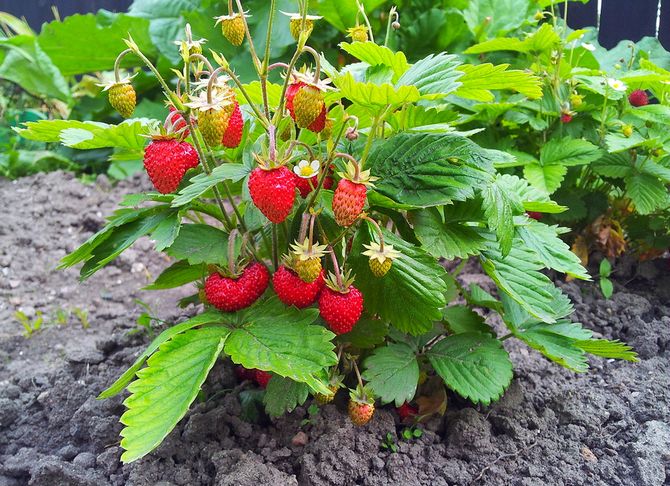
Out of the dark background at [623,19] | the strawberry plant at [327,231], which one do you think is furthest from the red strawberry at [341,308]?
the dark background at [623,19]

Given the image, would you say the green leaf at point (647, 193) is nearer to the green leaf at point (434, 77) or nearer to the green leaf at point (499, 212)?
the green leaf at point (499, 212)

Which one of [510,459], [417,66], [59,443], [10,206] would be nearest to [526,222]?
[417,66]

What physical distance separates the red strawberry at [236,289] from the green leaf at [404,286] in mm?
199

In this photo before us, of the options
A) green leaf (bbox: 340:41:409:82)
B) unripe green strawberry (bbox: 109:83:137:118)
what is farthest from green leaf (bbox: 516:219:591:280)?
unripe green strawberry (bbox: 109:83:137:118)

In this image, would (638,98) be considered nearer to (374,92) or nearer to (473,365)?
(473,365)

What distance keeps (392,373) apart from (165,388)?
1.75 ft

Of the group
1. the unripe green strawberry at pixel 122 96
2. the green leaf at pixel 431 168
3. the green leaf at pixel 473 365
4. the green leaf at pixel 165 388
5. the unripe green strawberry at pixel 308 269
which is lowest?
the green leaf at pixel 473 365

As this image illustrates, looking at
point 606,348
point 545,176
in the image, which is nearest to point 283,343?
point 606,348

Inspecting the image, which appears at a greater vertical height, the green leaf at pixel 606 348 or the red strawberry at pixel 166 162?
the red strawberry at pixel 166 162

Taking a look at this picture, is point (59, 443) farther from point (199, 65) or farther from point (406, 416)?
point (199, 65)

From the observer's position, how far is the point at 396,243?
1321 mm

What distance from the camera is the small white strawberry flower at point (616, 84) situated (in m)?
2.06

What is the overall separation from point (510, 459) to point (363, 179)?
2.69 feet

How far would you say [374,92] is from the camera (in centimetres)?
114
